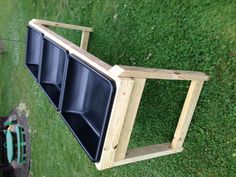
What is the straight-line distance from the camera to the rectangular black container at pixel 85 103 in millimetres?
1711

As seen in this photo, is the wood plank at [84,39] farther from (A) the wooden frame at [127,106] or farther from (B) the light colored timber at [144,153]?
(B) the light colored timber at [144,153]

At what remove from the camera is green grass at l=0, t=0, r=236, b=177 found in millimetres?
1909

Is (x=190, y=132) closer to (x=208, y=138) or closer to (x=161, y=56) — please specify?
(x=208, y=138)

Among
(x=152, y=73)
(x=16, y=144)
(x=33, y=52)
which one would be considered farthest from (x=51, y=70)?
(x=16, y=144)

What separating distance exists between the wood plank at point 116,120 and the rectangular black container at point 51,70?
2.66ft

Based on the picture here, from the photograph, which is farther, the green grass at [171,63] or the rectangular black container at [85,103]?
the green grass at [171,63]

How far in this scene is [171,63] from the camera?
2.30 metres

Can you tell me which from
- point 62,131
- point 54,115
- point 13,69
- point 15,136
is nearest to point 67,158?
point 62,131

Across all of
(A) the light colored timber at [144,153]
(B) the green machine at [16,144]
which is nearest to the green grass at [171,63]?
(A) the light colored timber at [144,153]

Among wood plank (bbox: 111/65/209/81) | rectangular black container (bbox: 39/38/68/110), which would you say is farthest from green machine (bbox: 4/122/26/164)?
wood plank (bbox: 111/65/209/81)

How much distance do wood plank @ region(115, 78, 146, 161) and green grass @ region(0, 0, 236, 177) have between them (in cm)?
66

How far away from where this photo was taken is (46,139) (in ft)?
14.1

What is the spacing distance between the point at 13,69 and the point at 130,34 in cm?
385

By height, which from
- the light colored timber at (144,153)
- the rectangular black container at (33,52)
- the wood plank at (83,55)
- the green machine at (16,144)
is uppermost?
the wood plank at (83,55)
